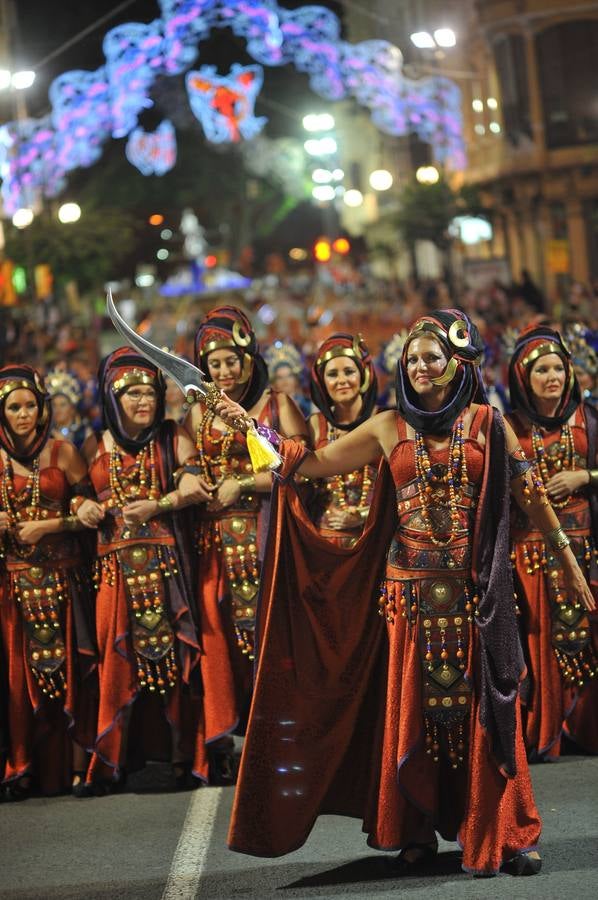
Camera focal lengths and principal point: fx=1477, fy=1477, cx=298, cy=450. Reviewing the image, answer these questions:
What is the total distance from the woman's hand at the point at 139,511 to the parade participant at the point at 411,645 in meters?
1.57

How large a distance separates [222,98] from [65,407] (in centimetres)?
1261

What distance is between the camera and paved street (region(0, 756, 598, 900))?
5438 millimetres

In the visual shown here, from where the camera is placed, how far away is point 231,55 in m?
25.4

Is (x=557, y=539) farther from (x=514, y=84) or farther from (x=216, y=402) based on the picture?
(x=514, y=84)

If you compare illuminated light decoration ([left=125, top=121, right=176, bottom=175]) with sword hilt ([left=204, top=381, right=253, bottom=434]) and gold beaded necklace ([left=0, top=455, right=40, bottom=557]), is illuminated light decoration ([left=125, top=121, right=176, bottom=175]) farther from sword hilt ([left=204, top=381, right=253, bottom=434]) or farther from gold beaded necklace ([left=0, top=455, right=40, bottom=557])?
sword hilt ([left=204, top=381, right=253, bottom=434])

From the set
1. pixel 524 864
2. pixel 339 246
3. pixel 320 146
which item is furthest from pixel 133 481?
pixel 339 246

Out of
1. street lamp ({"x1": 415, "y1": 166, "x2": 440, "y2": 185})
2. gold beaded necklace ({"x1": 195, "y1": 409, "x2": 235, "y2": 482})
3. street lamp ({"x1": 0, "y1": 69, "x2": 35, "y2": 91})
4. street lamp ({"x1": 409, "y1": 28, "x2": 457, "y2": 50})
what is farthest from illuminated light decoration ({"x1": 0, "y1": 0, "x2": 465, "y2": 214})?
gold beaded necklace ({"x1": 195, "y1": 409, "x2": 235, "y2": 482})

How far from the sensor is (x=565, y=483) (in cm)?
711

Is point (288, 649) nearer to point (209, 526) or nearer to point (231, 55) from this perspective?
point (209, 526)

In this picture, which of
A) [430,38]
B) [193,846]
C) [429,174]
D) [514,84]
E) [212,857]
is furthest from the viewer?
[514,84]

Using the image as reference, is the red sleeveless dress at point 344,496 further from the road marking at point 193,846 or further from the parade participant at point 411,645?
the parade participant at point 411,645

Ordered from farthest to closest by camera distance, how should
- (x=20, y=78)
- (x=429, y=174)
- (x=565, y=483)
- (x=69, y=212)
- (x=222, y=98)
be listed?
(x=429, y=174) → (x=69, y=212) → (x=222, y=98) → (x=20, y=78) → (x=565, y=483)

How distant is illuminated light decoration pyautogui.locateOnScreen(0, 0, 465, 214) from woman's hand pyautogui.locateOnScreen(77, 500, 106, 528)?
13490 millimetres

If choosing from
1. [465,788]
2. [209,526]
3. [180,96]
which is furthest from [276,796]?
[180,96]
